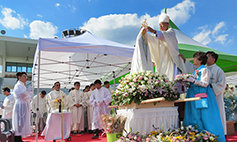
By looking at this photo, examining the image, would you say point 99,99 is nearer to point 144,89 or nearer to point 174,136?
point 144,89

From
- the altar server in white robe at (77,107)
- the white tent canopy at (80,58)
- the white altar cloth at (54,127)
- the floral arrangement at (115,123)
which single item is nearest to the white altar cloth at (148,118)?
the floral arrangement at (115,123)

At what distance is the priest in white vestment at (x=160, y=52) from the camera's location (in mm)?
3543

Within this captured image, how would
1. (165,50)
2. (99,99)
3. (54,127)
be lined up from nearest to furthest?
(165,50) → (54,127) → (99,99)

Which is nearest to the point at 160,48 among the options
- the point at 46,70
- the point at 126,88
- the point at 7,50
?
the point at 126,88

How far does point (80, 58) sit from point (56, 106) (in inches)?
122

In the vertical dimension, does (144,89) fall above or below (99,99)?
above

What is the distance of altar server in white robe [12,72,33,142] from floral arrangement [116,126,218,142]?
12.8ft

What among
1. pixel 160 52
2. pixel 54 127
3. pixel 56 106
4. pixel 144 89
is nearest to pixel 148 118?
pixel 144 89

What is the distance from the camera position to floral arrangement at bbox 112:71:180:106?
2961mm

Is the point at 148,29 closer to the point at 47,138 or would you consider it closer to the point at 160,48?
the point at 160,48

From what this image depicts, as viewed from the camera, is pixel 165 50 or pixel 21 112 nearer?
pixel 165 50

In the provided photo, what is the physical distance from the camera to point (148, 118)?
118 inches

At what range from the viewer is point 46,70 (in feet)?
32.2

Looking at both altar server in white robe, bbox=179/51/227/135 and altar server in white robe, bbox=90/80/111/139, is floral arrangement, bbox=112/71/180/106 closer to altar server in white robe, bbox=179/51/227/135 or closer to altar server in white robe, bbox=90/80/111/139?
altar server in white robe, bbox=179/51/227/135
